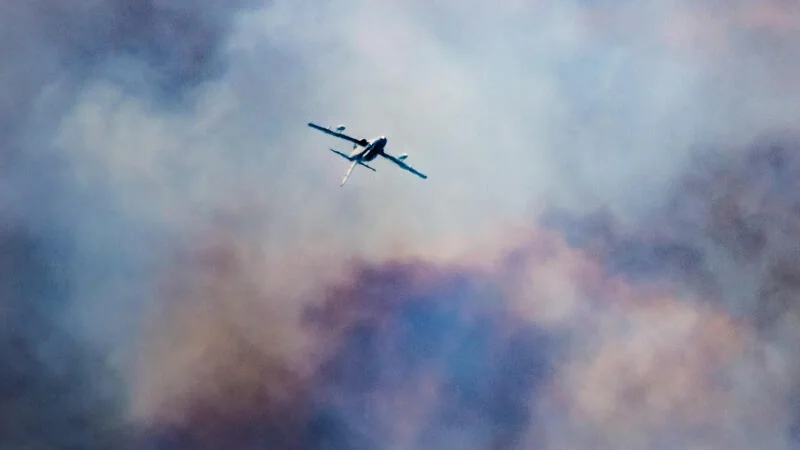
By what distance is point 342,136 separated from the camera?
99938mm

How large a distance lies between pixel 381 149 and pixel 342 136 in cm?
486

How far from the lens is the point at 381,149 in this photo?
334ft
